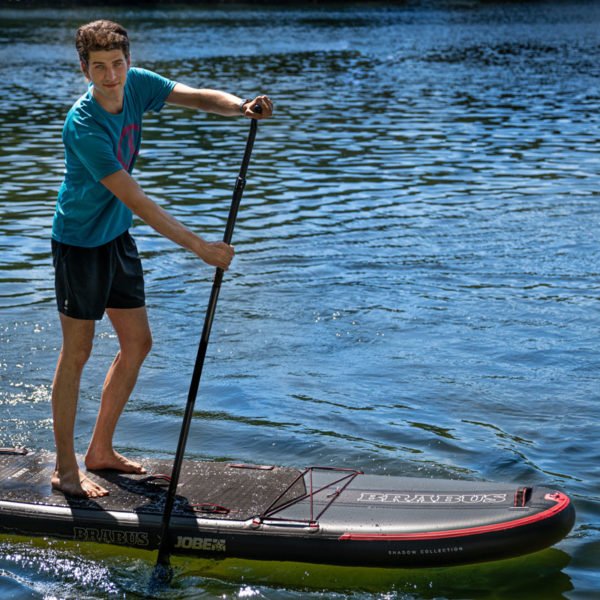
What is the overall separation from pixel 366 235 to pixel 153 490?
23.3 ft

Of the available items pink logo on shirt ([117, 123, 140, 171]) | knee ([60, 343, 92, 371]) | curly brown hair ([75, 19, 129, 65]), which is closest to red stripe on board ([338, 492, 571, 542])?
knee ([60, 343, 92, 371])

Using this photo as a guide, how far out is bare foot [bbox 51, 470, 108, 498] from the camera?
5641 millimetres

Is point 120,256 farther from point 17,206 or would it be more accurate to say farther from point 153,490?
point 17,206

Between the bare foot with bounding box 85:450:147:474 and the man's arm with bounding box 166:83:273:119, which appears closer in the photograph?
the man's arm with bounding box 166:83:273:119

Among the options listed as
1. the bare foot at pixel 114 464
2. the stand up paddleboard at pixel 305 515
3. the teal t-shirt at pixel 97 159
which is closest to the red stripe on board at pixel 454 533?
the stand up paddleboard at pixel 305 515

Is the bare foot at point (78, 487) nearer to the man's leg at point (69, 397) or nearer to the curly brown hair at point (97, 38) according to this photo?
the man's leg at point (69, 397)

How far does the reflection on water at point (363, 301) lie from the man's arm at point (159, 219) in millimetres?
1595

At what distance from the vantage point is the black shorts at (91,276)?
5.34m

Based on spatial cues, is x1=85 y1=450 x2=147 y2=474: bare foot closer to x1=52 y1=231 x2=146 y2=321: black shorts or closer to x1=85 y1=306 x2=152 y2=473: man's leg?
x1=85 y1=306 x2=152 y2=473: man's leg

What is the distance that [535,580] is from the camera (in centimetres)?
529

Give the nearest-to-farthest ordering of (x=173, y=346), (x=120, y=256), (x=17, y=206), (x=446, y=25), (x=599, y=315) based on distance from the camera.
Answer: (x=120, y=256) < (x=173, y=346) < (x=599, y=315) < (x=17, y=206) < (x=446, y=25)

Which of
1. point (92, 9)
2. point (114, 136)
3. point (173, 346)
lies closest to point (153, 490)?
point (114, 136)

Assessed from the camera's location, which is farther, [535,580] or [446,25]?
[446,25]

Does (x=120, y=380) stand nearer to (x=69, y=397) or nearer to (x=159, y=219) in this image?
(x=69, y=397)
